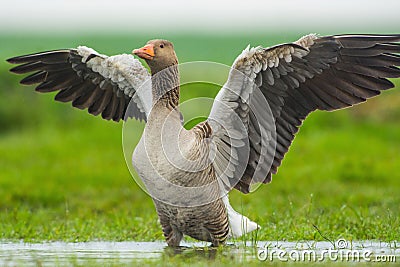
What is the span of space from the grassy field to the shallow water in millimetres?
336

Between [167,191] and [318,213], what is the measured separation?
9.12 feet

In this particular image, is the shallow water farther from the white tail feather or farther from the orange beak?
the orange beak

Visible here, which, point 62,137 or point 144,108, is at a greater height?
point 144,108

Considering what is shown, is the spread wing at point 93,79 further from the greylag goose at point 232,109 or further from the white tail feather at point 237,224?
the white tail feather at point 237,224

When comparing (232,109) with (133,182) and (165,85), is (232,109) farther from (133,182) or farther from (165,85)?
(133,182)

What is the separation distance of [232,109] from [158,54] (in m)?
0.83

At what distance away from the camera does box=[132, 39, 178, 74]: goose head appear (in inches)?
288

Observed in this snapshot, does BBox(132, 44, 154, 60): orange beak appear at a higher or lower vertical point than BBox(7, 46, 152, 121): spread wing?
higher

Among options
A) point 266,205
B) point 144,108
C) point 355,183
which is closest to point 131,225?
point 144,108

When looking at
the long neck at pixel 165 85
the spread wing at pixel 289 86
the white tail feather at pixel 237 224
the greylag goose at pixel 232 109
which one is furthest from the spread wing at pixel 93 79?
the white tail feather at pixel 237 224

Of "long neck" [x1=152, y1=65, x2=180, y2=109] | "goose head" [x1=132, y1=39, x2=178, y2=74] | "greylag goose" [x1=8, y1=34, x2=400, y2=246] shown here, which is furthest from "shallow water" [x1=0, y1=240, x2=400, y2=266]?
"goose head" [x1=132, y1=39, x2=178, y2=74]

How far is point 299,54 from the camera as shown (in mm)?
7020

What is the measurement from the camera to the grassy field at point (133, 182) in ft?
28.1

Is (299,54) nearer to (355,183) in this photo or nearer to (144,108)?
(144,108)
